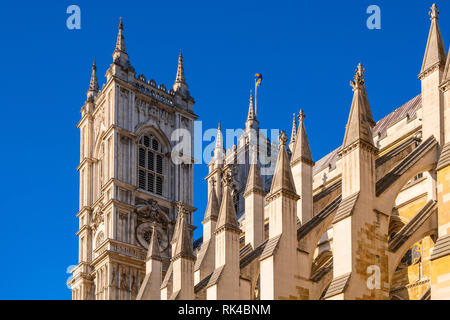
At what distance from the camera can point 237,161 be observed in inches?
2254

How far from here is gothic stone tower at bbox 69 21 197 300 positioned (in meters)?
45.5

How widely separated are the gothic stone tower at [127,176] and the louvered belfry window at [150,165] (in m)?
0.06

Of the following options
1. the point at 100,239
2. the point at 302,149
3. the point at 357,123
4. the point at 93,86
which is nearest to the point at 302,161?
the point at 302,149

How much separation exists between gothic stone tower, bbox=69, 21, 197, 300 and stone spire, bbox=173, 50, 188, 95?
3.5 inches

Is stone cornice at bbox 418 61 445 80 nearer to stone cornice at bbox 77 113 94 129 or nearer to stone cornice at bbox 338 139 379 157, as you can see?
stone cornice at bbox 338 139 379 157

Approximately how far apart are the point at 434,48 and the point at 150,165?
27.1 meters

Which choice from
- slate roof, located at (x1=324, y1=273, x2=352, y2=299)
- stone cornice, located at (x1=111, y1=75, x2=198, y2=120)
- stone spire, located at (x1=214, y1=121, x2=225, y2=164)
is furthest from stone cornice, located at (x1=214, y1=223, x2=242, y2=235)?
stone cornice, located at (x1=111, y1=75, x2=198, y2=120)

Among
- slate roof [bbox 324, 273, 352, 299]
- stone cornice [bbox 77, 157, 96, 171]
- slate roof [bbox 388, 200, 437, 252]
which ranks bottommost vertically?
slate roof [bbox 324, 273, 352, 299]

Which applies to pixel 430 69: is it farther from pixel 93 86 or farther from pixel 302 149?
pixel 93 86

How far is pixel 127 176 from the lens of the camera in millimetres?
48062

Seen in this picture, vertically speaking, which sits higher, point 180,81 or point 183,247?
point 180,81
